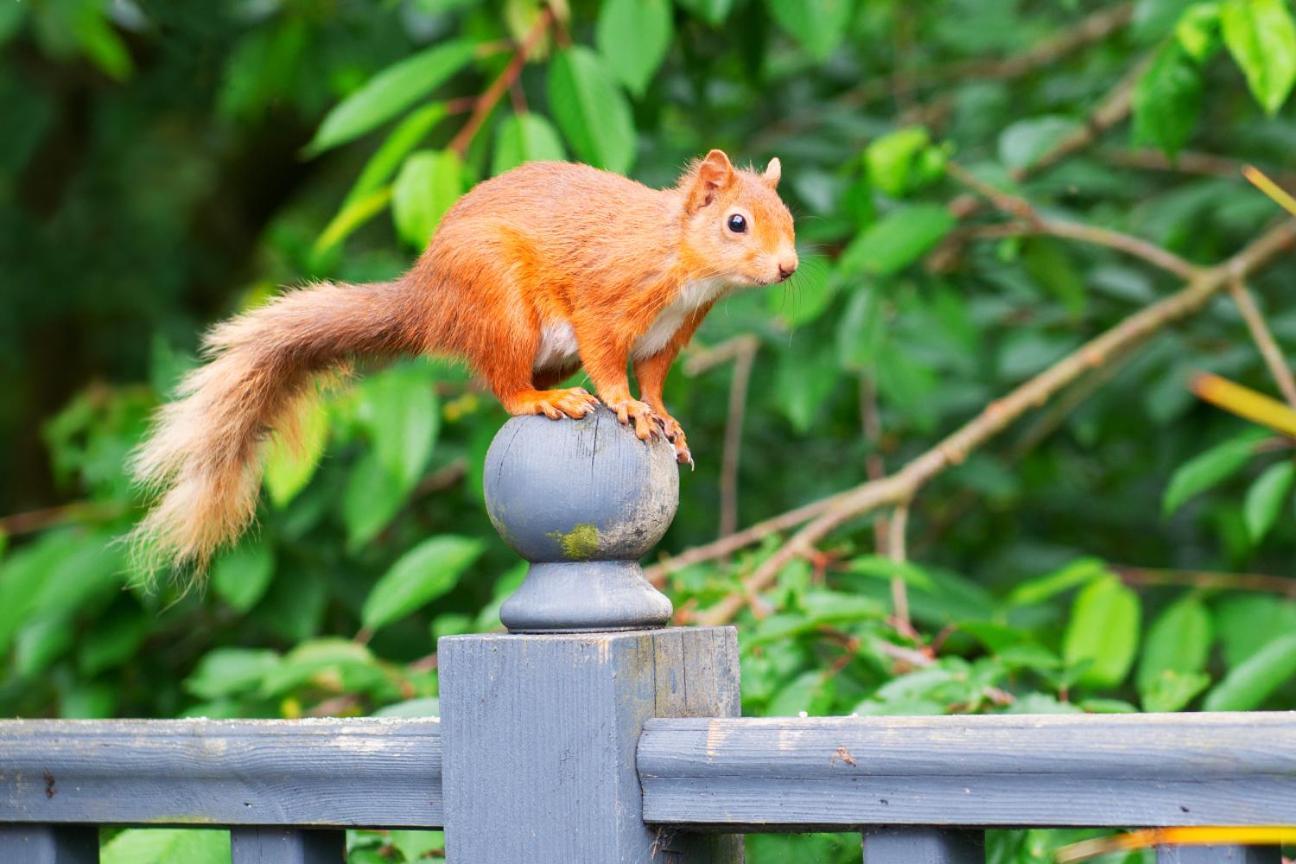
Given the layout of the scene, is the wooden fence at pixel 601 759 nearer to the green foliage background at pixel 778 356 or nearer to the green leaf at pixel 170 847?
the green leaf at pixel 170 847

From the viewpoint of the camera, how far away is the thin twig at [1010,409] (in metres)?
2.52

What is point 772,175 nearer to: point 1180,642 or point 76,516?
point 1180,642

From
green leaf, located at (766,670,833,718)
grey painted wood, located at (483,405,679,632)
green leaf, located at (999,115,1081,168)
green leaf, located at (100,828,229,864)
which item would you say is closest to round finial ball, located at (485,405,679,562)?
grey painted wood, located at (483,405,679,632)

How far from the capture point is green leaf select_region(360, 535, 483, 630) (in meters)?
2.08

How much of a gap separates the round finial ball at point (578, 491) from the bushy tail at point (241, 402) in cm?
32

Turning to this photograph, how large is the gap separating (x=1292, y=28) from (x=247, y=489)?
61.6 inches

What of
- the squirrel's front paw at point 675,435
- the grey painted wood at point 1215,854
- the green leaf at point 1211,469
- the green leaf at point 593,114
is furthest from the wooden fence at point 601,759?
the green leaf at point 1211,469

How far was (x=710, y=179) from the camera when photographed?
154cm

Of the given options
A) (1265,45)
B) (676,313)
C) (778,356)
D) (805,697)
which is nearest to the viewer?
(676,313)

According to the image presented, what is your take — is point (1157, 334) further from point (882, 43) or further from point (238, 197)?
point (238, 197)

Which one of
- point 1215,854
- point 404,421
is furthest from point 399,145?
point 1215,854

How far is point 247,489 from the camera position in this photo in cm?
153

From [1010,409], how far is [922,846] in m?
1.74

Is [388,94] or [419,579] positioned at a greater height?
[388,94]
